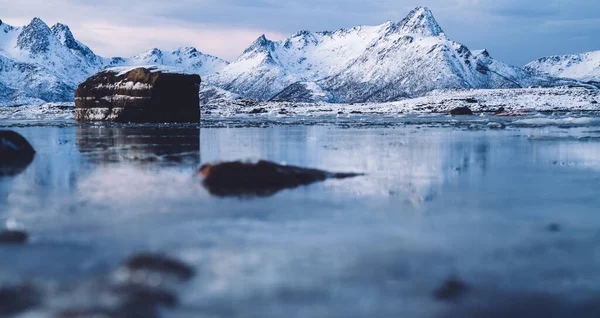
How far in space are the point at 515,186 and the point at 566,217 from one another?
2486 mm

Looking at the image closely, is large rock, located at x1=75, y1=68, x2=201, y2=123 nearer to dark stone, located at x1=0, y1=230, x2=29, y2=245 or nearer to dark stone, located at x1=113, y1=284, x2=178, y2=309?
dark stone, located at x1=0, y1=230, x2=29, y2=245

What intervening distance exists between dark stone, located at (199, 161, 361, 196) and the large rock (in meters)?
34.4

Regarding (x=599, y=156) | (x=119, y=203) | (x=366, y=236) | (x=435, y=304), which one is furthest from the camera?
(x=599, y=156)

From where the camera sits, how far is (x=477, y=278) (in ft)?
14.3

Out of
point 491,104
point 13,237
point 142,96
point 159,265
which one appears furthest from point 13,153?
point 491,104

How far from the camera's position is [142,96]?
140 ft

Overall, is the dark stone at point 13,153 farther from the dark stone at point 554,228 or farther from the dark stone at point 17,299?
the dark stone at point 554,228

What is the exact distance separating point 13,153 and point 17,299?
37.4ft

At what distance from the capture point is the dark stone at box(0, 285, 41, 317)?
370 cm

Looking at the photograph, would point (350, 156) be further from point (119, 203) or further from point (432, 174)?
point (119, 203)

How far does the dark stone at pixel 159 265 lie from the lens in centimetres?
446

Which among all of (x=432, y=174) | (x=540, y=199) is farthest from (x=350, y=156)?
(x=540, y=199)

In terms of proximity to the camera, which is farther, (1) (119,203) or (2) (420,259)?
(1) (119,203)

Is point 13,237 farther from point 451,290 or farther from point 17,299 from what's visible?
point 451,290
